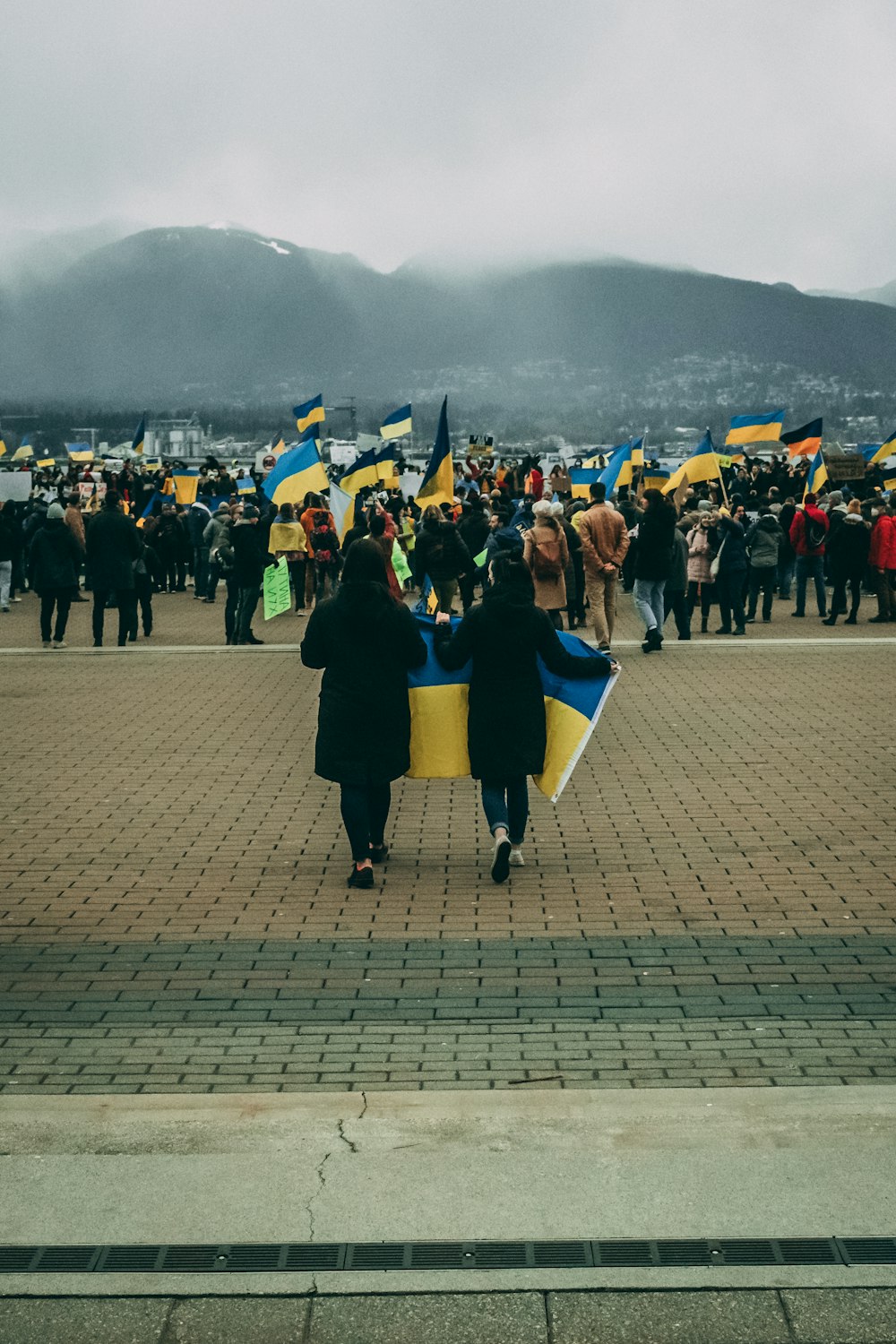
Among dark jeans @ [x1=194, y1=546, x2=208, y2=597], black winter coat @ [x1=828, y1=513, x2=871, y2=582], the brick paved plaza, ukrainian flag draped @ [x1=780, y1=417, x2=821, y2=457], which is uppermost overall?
ukrainian flag draped @ [x1=780, y1=417, x2=821, y2=457]

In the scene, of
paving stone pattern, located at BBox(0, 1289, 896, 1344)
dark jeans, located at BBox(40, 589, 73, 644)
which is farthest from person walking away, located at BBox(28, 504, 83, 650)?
paving stone pattern, located at BBox(0, 1289, 896, 1344)

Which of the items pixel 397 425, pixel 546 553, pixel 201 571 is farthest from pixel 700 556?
pixel 397 425

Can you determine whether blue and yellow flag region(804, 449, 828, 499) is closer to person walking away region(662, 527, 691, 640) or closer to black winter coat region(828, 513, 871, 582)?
black winter coat region(828, 513, 871, 582)

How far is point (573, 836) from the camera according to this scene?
922cm

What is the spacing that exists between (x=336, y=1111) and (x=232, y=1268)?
100 centimetres

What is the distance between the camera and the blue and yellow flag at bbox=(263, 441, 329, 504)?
18406 millimetres

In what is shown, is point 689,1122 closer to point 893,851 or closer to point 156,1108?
point 156,1108

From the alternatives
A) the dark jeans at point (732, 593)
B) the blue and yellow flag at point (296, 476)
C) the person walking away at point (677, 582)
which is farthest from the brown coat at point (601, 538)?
the blue and yellow flag at point (296, 476)

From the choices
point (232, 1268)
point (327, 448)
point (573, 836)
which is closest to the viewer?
point (232, 1268)

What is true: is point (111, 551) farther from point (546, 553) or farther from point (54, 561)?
point (546, 553)

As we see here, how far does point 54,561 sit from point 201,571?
7.26m

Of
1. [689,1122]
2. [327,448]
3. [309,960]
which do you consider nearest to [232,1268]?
[689,1122]

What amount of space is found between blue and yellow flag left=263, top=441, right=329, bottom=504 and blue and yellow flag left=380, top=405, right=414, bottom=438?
10.3 m

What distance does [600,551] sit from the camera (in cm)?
1647
